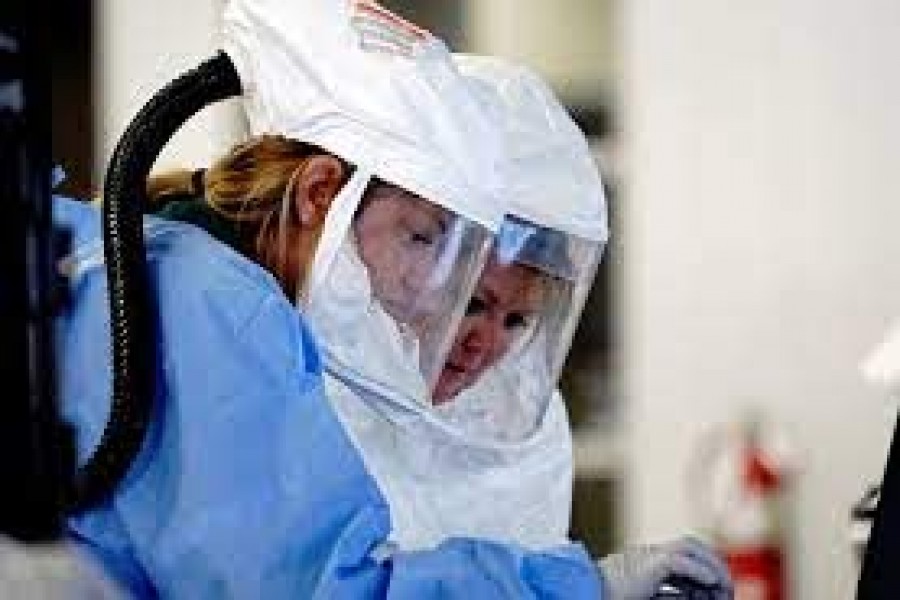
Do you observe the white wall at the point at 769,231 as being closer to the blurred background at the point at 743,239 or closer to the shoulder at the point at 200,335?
the blurred background at the point at 743,239

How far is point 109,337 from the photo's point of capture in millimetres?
1105

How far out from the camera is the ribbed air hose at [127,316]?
3.55 ft

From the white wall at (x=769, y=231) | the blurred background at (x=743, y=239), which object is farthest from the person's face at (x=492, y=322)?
the white wall at (x=769, y=231)

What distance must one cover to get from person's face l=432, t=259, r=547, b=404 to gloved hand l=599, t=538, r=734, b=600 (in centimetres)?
17

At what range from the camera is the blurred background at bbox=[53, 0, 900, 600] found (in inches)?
118

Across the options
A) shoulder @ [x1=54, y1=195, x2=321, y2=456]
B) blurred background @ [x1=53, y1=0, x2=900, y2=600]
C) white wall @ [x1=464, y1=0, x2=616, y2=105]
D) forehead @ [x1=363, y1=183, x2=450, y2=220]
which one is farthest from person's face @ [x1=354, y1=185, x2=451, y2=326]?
white wall @ [x1=464, y1=0, x2=616, y2=105]

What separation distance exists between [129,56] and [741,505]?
1.30 meters

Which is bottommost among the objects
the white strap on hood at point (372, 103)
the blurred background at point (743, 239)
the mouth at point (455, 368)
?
the blurred background at point (743, 239)

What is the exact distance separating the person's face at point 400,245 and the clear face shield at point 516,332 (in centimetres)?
4

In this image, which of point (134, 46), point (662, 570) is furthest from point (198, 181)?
point (134, 46)

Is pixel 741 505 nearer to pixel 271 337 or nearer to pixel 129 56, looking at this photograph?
pixel 129 56

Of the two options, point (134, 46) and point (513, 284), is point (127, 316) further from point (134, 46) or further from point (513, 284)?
point (134, 46)

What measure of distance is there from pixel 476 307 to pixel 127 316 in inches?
11.3

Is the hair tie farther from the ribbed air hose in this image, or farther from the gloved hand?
the gloved hand
